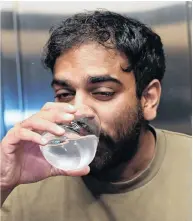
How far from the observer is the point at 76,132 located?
2.00 ft

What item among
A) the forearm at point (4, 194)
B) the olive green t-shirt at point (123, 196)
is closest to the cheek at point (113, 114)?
the olive green t-shirt at point (123, 196)

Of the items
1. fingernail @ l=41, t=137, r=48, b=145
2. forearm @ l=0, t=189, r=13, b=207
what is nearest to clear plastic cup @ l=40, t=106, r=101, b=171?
fingernail @ l=41, t=137, r=48, b=145

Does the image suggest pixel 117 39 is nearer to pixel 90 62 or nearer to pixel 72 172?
pixel 90 62

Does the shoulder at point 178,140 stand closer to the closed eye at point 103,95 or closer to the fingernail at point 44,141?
the closed eye at point 103,95

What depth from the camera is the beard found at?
27.9 inches

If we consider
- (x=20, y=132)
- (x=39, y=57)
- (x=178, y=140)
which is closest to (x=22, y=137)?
(x=20, y=132)

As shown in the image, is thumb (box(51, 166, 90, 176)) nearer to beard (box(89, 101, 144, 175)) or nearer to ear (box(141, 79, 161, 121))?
beard (box(89, 101, 144, 175))

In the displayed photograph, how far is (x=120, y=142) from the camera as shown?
0.74m

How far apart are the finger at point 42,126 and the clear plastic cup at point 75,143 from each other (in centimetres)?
2

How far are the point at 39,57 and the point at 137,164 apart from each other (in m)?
0.32

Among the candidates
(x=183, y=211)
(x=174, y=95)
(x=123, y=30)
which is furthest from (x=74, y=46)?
(x=183, y=211)

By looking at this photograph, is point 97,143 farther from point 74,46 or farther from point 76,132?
point 74,46

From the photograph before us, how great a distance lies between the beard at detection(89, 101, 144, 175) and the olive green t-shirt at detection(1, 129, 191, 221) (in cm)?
5

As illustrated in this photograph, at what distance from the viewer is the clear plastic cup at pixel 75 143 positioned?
1.98ft
